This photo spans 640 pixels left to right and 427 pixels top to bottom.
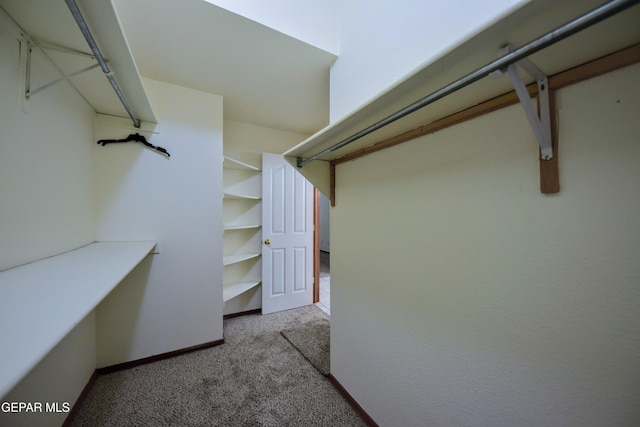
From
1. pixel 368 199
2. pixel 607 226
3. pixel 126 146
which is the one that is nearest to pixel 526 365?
pixel 607 226

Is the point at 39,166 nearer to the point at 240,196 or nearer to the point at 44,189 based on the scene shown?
the point at 44,189

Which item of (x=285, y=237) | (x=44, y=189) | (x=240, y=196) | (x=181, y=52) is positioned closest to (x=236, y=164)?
(x=240, y=196)

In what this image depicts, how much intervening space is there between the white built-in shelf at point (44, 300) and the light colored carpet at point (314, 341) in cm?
A: 158

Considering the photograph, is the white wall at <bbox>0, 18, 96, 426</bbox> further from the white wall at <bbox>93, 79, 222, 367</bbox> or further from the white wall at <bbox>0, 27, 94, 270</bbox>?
the white wall at <bbox>93, 79, 222, 367</bbox>

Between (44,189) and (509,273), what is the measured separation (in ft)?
7.05

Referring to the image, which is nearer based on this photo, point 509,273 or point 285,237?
point 509,273

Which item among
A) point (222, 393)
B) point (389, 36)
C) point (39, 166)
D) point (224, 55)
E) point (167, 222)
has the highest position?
point (224, 55)

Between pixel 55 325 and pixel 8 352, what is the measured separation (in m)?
0.11

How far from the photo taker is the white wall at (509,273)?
0.59m

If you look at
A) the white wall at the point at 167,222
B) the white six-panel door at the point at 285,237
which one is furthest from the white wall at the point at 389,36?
the white six-panel door at the point at 285,237

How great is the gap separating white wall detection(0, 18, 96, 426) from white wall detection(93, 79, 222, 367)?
176mm

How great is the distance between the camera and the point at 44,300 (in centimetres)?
70

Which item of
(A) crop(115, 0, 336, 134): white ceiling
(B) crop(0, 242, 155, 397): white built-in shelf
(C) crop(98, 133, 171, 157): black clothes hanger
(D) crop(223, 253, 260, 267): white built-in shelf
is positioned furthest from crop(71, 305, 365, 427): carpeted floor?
(A) crop(115, 0, 336, 134): white ceiling

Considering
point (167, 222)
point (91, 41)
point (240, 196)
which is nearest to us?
point (91, 41)
